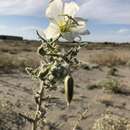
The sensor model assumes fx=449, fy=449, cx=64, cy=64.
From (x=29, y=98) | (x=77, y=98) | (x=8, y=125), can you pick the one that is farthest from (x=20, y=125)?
(x=77, y=98)

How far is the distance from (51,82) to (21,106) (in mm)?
9860

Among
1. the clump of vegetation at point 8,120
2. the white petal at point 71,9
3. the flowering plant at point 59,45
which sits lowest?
the clump of vegetation at point 8,120

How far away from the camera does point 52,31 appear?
1522mm

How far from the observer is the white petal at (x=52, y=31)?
4.91 ft

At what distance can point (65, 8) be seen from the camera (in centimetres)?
154

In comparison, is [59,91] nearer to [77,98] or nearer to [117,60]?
[77,98]

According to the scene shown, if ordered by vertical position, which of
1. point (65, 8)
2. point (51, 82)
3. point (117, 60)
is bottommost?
point (117, 60)

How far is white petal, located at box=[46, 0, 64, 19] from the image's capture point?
1.51 m

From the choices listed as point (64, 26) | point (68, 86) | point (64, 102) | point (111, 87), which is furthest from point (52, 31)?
point (111, 87)

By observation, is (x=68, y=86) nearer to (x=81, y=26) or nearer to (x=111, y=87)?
(x=81, y=26)

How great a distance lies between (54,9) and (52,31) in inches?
2.9

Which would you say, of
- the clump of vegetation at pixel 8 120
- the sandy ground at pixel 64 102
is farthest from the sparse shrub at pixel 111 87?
the clump of vegetation at pixel 8 120

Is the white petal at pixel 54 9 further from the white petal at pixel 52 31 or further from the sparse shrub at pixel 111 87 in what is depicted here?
the sparse shrub at pixel 111 87

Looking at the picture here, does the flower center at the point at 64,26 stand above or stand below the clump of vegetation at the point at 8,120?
above
